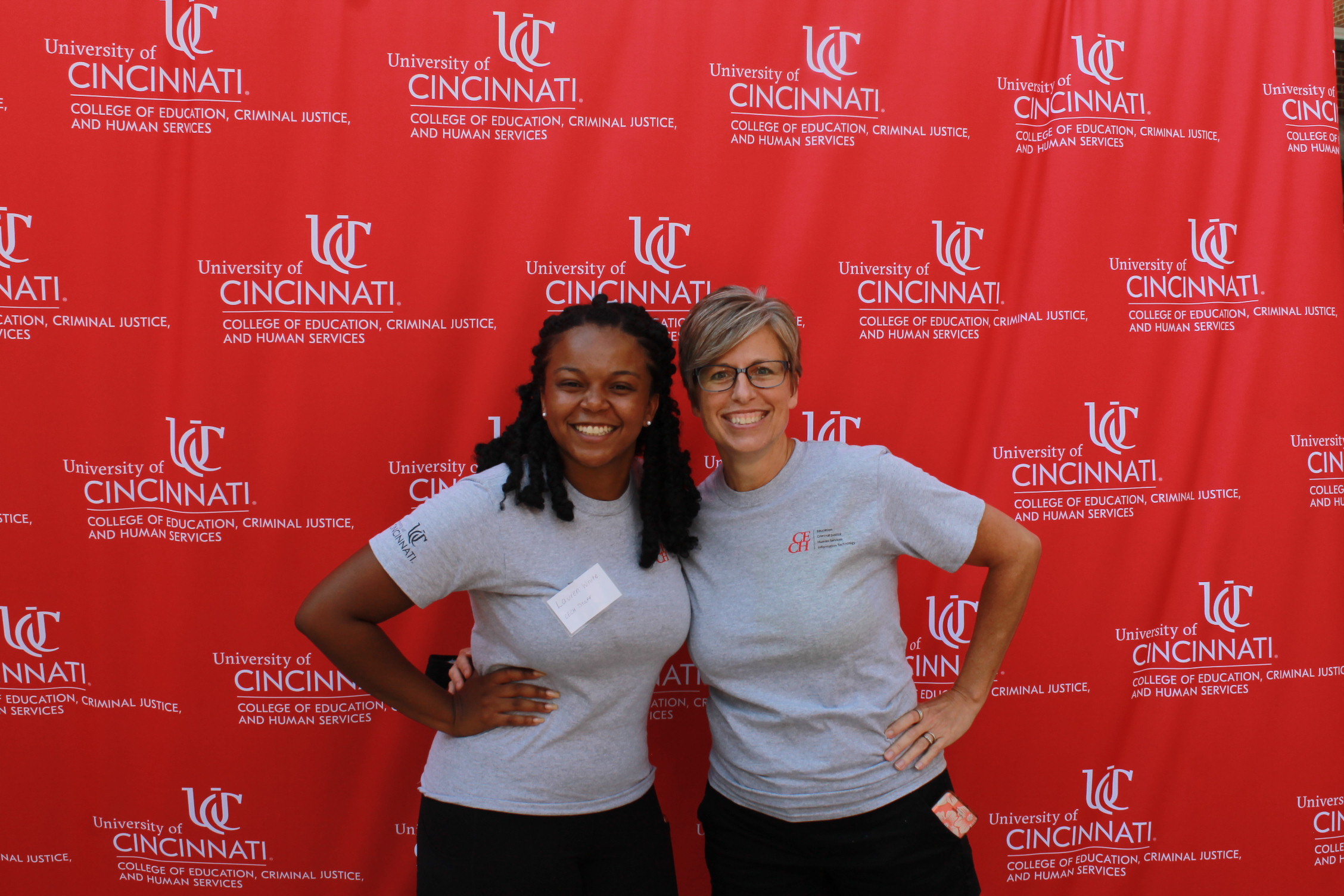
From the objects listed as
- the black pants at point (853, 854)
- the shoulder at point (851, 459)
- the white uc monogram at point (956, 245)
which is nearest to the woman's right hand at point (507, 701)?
the black pants at point (853, 854)

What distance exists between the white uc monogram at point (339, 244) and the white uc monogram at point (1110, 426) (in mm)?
Result: 2025

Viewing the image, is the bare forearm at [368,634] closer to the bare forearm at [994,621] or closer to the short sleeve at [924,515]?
Result: the short sleeve at [924,515]

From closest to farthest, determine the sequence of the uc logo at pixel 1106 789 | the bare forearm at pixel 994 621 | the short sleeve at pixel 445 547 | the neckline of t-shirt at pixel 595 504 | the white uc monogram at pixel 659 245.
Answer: the short sleeve at pixel 445 547 → the neckline of t-shirt at pixel 595 504 → the bare forearm at pixel 994 621 → the white uc monogram at pixel 659 245 → the uc logo at pixel 1106 789

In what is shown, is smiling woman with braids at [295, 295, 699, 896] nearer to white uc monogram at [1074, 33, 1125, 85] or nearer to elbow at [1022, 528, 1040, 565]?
elbow at [1022, 528, 1040, 565]

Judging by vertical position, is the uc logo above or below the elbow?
below

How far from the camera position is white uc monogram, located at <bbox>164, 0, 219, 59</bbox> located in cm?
205

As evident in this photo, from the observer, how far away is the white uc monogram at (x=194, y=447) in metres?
2.09

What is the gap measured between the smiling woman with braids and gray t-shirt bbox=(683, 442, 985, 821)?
0.37 ft

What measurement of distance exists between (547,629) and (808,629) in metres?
0.47

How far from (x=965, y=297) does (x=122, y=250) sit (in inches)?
88.2

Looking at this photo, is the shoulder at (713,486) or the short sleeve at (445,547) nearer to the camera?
the short sleeve at (445,547)

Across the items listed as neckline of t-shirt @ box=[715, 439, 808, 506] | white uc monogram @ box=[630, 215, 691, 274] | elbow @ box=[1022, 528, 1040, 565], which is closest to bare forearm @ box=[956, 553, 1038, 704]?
elbow @ box=[1022, 528, 1040, 565]

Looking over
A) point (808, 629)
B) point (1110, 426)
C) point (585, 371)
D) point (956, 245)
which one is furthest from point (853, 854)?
point (956, 245)

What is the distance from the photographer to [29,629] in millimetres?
2092
